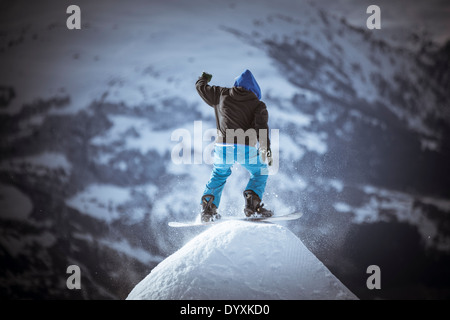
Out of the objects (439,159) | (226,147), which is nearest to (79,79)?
(226,147)

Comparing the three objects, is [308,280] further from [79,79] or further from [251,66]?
[79,79]

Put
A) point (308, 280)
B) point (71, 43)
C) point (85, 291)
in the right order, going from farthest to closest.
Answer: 1. point (85, 291)
2. point (71, 43)
3. point (308, 280)

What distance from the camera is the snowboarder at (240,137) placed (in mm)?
3107

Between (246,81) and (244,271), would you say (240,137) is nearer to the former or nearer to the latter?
(246,81)

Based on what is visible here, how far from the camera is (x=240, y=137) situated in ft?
10.2

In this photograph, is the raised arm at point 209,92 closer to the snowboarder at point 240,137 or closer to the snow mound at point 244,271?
the snowboarder at point 240,137

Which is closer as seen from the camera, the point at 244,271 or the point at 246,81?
the point at 244,271

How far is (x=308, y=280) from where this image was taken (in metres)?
2.47

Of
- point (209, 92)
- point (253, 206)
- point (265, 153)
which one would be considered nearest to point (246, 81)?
point (209, 92)

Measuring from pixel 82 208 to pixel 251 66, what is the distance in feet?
12.2

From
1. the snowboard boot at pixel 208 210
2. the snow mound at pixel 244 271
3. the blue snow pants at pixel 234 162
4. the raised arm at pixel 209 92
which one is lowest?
the snow mound at pixel 244 271

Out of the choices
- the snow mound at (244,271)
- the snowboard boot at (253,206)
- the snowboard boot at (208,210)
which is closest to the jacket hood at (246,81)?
the snowboard boot at (253,206)

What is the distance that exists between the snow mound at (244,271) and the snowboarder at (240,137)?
0.48 meters

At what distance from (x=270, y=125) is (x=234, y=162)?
6.50 feet
